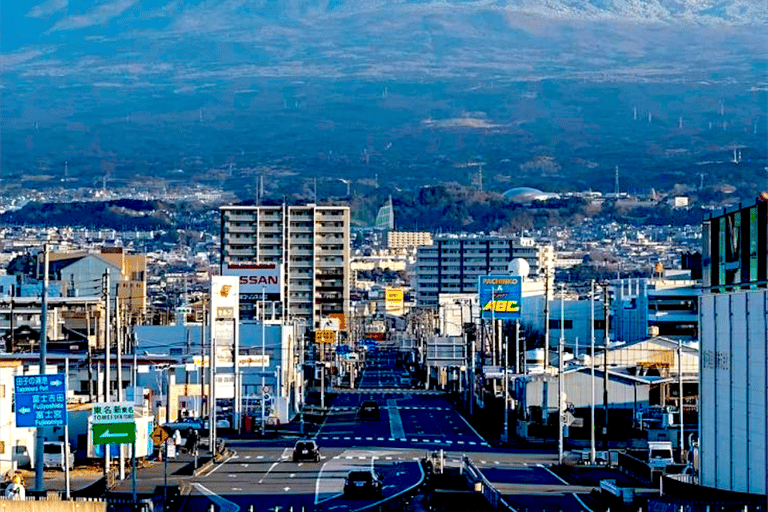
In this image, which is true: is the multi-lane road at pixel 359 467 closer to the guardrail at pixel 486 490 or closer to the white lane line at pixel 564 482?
the white lane line at pixel 564 482

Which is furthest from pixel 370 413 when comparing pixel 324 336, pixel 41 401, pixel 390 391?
pixel 41 401

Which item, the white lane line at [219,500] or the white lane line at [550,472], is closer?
the white lane line at [219,500]

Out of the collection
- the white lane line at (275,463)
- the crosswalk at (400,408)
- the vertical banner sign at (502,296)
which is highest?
the vertical banner sign at (502,296)

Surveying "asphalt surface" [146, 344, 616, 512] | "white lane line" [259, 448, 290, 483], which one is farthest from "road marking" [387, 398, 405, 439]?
"white lane line" [259, 448, 290, 483]

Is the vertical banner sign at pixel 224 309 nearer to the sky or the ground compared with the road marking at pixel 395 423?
nearer to the sky

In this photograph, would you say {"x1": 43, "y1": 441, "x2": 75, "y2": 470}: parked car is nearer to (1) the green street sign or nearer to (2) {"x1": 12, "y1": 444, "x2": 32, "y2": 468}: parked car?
(2) {"x1": 12, "y1": 444, "x2": 32, "y2": 468}: parked car

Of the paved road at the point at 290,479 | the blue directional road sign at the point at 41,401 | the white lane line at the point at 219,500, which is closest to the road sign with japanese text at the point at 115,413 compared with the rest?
the paved road at the point at 290,479

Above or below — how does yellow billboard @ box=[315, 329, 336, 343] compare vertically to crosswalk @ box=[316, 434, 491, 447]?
above

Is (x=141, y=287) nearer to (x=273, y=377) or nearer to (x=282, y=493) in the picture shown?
(x=273, y=377)

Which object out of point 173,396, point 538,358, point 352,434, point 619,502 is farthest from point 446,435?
point 619,502
